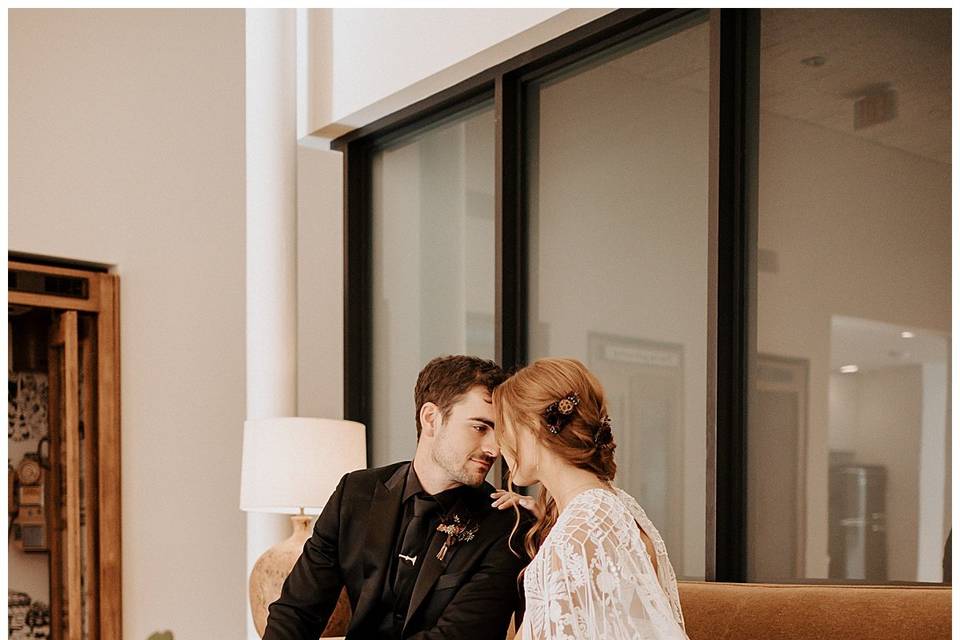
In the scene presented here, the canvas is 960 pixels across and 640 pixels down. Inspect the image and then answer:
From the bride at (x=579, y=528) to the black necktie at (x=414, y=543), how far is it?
0.53 meters

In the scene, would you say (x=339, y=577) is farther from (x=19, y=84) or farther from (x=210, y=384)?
(x=19, y=84)

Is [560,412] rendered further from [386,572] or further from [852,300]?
[852,300]

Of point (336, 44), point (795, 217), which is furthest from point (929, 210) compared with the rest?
point (336, 44)

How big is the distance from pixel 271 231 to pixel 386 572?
189cm

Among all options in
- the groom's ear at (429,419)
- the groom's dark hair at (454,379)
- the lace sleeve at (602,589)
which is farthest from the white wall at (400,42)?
the lace sleeve at (602,589)

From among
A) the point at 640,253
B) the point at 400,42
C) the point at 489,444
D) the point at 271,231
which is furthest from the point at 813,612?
the point at 271,231

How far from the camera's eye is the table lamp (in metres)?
3.52

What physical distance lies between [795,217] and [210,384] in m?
2.73

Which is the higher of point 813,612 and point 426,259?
point 426,259

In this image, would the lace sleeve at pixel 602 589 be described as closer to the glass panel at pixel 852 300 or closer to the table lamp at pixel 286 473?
the glass panel at pixel 852 300

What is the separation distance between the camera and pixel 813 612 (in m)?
2.35

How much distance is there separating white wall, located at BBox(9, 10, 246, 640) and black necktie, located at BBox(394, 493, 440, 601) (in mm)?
2207

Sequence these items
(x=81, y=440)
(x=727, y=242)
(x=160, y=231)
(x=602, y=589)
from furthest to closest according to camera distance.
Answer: (x=160, y=231) → (x=81, y=440) → (x=727, y=242) → (x=602, y=589)

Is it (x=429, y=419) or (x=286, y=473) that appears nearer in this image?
(x=429, y=419)
